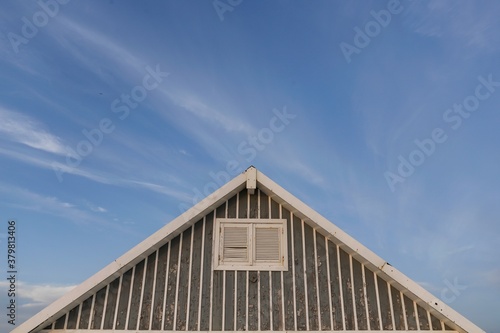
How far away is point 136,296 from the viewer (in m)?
9.41

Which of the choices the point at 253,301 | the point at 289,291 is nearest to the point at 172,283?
the point at 253,301

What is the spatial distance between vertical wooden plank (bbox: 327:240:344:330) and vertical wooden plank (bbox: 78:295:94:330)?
5.42 m

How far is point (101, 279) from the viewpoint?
9.18m

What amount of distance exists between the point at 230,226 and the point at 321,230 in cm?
222

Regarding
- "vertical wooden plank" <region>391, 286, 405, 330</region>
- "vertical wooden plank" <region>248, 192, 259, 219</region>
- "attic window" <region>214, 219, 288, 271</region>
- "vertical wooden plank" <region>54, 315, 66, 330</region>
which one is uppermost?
"vertical wooden plank" <region>248, 192, 259, 219</region>

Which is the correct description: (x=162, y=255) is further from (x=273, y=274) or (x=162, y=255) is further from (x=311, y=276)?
(x=311, y=276)

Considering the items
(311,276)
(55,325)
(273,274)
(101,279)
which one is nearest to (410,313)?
(311,276)

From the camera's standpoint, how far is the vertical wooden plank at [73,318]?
909cm

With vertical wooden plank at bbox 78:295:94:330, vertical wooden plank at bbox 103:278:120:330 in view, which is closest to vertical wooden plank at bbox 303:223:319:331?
vertical wooden plank at bbox 103:278:120:330

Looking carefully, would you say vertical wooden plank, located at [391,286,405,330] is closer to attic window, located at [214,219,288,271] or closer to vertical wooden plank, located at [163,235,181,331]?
attic window, located at [214,219,288,271]

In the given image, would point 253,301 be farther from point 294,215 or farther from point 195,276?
point 294,215

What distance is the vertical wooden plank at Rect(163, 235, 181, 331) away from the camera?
30.2 feet

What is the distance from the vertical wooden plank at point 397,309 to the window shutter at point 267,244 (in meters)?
2.77

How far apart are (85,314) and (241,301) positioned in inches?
135
